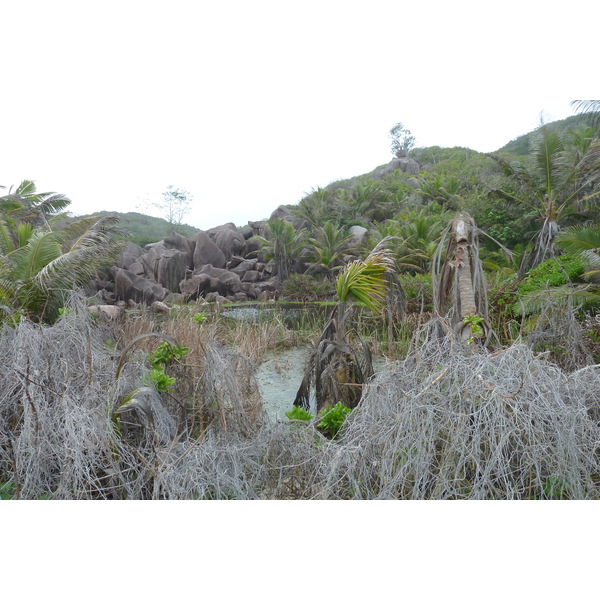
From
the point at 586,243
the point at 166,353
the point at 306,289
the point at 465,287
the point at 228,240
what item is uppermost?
the point at 228,240

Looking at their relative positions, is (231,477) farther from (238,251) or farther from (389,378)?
(238,251)

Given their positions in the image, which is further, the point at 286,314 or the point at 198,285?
the point at 198,285

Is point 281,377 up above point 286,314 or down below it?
below

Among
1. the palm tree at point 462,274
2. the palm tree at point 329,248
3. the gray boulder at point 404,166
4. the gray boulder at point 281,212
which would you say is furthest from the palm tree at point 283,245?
the palm tree at point 462,274

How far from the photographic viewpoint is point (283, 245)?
2316 cm

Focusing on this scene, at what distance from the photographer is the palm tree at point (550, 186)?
11367 millimetres

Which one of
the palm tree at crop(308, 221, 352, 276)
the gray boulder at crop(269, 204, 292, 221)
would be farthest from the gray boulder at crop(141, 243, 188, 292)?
the gray boulder at crop(269, 204, 292, 221)

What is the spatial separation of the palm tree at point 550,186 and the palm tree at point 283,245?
12.0 m

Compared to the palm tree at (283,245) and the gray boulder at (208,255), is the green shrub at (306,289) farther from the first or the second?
the gray boulder at (208,255)

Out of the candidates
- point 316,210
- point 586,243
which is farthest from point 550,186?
point 316,210

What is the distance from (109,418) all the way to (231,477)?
0.79 meters

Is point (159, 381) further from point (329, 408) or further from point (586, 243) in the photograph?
point (586, 243)

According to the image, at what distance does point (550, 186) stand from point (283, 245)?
43.9 feet

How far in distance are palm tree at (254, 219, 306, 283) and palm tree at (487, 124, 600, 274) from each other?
11985 millimetres
